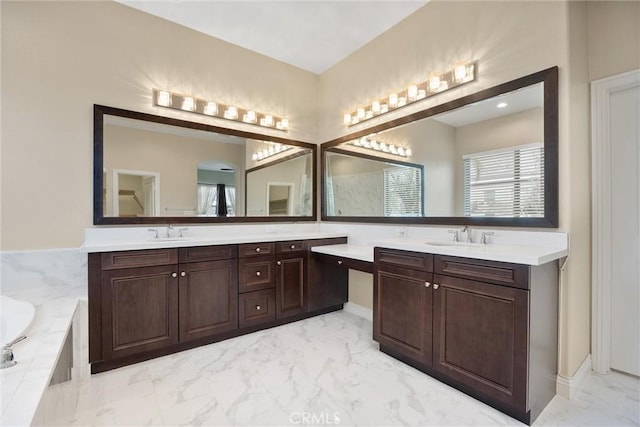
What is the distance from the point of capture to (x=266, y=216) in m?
3.41

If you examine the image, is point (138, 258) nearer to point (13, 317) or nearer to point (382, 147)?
point (13, 317)

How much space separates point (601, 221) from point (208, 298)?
3.01 m

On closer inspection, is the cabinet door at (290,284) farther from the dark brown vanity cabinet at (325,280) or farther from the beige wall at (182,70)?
the beige wall at (182,70)

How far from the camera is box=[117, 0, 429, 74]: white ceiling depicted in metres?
2.62

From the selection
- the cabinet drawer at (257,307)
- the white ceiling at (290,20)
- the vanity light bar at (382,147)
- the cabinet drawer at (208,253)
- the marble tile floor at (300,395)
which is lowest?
the marble tile floor at (300,395)

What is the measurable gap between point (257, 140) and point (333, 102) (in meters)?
1.07

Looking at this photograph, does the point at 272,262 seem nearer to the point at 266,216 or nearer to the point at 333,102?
the point at 266,216

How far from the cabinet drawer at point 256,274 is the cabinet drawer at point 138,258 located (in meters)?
0.59

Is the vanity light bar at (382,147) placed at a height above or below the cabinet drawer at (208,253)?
above

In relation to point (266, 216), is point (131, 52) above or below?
above

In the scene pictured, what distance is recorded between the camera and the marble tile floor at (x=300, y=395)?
1658 mm

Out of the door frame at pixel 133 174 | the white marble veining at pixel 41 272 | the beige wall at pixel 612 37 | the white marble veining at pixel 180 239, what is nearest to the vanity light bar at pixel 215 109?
the door frame at pixel 133 174

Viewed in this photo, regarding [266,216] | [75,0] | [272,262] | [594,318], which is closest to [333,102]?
[266,216]

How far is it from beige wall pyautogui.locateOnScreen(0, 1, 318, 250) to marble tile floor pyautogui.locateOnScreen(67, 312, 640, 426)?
1.29m
